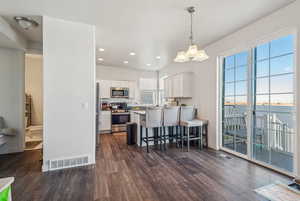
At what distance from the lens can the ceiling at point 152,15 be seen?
7.07ft

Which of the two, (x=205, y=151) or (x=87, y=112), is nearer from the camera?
(x=87, y=112)

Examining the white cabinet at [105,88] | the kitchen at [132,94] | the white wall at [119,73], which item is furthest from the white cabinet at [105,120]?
the white wall at [119,73]

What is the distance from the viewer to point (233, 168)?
2.58 m

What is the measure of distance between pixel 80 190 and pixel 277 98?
347 cm

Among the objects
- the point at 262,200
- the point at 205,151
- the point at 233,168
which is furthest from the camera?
the point at 205,151

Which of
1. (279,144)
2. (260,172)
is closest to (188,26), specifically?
(279,144)

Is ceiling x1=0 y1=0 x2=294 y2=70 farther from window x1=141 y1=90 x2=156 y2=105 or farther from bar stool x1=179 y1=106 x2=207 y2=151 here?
window x1=141 y1=90 x2=156 y2=105

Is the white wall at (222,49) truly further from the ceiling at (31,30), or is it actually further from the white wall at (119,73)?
the ceiling at (31,30)

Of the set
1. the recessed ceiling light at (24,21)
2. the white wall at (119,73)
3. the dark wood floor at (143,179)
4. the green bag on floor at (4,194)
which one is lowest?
the dark wood floor at (143,179)

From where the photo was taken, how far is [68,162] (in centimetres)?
261

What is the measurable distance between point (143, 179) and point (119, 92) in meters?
4.18

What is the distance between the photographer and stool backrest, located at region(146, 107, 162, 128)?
345 centimetres

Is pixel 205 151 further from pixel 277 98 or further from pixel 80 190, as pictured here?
pixel 80 190

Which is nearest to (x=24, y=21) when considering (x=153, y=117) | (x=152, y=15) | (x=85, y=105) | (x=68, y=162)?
(x=85, y=105)
